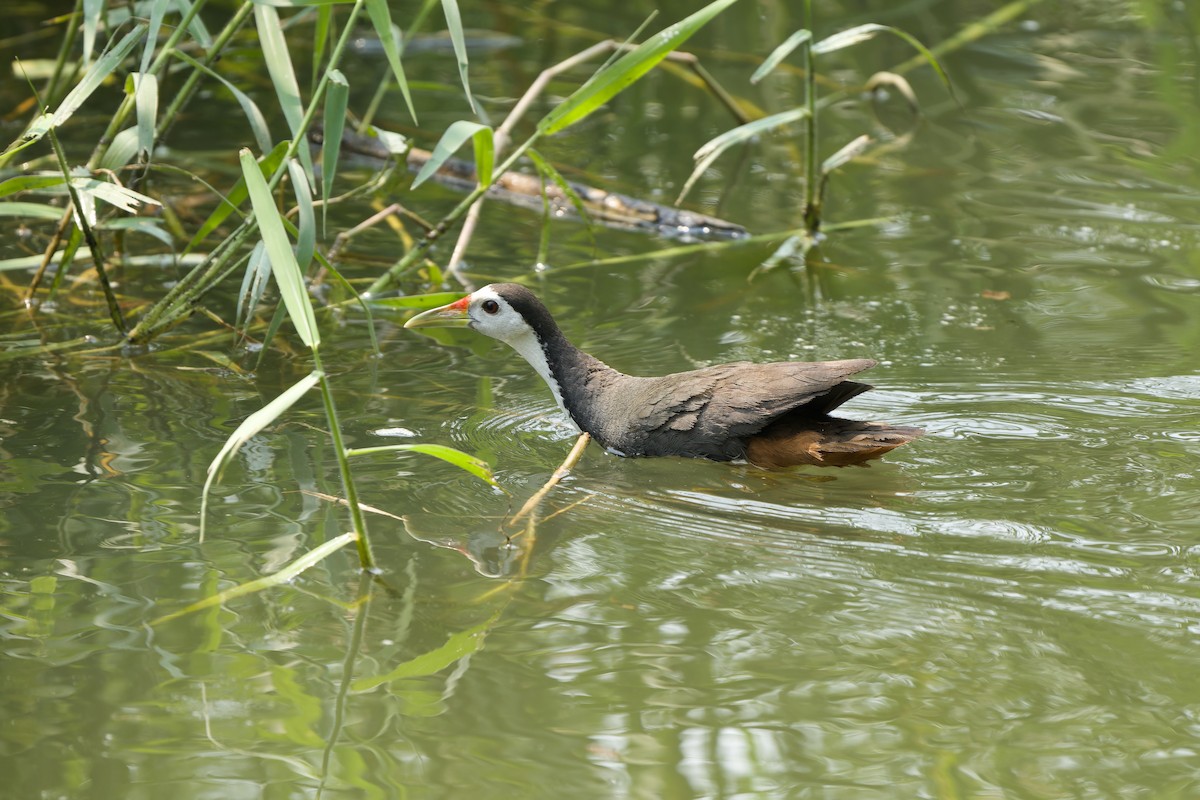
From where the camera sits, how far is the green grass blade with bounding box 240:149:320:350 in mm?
3281

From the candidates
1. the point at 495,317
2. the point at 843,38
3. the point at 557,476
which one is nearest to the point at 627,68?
the point at 495,317

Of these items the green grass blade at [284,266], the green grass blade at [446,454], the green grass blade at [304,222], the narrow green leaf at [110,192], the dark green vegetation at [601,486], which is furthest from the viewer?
the narrow green leaf at [110,192]

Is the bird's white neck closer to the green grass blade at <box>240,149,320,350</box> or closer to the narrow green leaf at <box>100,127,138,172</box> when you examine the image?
the narrow green leaf at <box>100,127,138,172</box>

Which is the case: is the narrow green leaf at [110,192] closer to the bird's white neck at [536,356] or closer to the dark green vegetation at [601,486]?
the dark green vegetation at [601,486]

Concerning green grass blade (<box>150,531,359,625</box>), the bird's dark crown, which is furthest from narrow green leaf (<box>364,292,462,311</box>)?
green grass blade (<box>150,531,359,625</box>)

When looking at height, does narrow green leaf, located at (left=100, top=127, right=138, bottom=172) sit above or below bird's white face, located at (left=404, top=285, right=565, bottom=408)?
above

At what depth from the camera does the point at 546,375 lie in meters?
5.11

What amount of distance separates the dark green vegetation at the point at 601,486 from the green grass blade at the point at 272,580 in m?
0.02

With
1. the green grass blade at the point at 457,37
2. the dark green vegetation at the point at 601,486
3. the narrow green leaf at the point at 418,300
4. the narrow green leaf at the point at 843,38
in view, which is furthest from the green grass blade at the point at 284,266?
the narrow green leaf at the point at 843,38

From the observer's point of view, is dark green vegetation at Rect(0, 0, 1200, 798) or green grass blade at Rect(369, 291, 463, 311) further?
green grass blade at Rect(369, 291, 463, 311)

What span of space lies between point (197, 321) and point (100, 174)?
0.99m

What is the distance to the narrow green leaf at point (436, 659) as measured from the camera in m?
3.32

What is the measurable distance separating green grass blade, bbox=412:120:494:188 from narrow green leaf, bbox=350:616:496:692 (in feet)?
5.66

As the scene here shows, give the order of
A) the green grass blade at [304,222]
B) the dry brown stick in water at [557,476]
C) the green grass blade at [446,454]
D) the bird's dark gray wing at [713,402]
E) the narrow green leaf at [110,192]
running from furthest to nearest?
the narrow green leaf at [110,192], the bird's dark gray wing at [713,402], the dry brown stick in water at [557,476], the green grass blade at [304,222], the green grass blade at [446,454]
